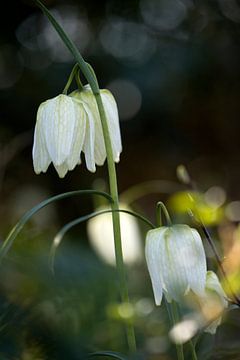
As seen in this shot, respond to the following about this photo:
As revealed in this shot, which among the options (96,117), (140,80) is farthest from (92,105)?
(140,80)

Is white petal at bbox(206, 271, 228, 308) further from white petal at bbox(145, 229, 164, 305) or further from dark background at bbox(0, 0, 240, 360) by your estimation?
dark background at bbox(0, 0, 240, 360)

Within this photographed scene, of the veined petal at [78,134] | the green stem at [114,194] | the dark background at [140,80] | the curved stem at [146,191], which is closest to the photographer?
the green stem at [114,194]

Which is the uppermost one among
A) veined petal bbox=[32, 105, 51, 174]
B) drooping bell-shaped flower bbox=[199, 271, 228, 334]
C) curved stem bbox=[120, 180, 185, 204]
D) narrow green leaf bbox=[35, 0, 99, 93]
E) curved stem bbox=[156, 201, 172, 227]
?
narrow green leaf bbox=[35, 0, 99, 93]

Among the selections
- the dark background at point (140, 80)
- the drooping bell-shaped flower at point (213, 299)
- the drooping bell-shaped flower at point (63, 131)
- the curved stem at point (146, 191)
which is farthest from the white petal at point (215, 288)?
the dark background at point (140, 80)

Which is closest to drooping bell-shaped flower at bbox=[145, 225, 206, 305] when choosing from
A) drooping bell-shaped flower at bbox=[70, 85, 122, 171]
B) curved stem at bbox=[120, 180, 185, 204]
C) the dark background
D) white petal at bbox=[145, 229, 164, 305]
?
white petal at bbox=[145, 229, 164, 305]

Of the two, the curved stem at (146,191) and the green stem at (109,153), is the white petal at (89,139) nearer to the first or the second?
the green stem at (109,153)

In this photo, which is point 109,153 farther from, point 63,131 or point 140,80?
point 140,80

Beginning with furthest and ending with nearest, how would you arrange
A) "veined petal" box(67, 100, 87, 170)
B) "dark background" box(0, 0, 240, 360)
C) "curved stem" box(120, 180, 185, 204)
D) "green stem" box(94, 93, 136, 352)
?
"dark background" box(0, 0, 240, 360)
"curved stem" box(120, 180, 185, 204)
"veined petal" box(67, 100, 87, 170)
"green stem" box(94, 93, 136, 352)
